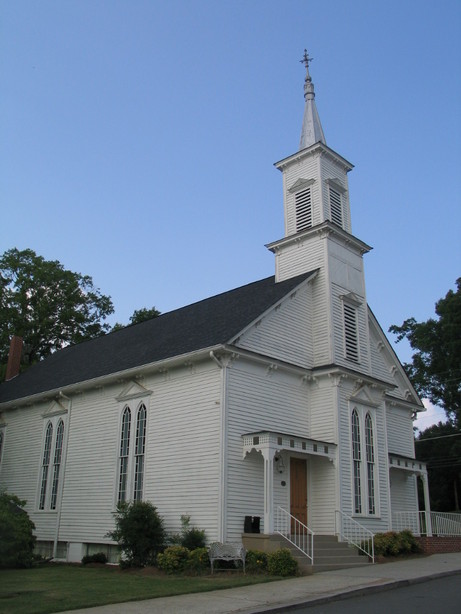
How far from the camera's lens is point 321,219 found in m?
23.8

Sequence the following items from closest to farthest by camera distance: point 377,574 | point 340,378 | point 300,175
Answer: point 377,574 < point 340,378 < point 300,175

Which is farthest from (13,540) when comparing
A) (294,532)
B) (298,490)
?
(298,490)

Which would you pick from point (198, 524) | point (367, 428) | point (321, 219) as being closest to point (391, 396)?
point (367, 428)

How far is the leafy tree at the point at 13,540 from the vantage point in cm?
1870

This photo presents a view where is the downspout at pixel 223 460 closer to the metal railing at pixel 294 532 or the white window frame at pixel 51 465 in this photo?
the metal railing at pixel 294 532

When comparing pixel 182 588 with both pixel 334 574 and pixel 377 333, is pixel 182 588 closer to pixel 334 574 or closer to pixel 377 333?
pixel 334 574

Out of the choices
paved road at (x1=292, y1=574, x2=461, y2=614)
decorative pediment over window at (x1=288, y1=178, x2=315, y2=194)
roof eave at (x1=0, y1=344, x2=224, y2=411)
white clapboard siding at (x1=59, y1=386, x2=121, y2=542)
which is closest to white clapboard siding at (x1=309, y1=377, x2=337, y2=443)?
roof eave at (x1=0, y1=344, x2=224, y2=411)

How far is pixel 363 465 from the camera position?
20797mm

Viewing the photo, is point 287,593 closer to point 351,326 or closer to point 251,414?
point 251,414

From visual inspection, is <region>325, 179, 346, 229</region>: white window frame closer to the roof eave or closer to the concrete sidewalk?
the roof eave

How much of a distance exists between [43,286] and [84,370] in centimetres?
2253

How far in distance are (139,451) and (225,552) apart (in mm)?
5726

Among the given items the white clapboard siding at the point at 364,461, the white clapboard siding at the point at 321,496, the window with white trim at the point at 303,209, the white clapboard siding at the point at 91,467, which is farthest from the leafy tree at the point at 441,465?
the white clapboard siding at the point at 91,467

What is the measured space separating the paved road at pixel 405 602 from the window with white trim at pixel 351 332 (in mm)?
10343
